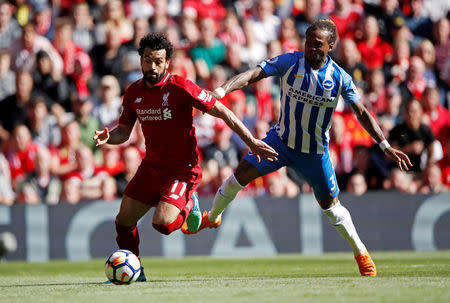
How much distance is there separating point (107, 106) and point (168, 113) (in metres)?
6.35

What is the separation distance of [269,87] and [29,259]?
17.5ft

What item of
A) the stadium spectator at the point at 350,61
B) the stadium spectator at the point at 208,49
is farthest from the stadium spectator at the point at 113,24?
the stadium spectator at the point at 350,61

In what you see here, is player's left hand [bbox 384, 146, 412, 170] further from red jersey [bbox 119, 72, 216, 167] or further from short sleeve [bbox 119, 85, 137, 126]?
short sleeve [bbox 119, 85, 137, 126]

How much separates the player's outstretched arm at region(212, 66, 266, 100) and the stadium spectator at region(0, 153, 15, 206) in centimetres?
630

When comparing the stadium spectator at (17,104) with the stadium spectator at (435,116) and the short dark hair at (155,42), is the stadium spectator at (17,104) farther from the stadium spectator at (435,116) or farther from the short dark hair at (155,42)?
the stadium spectator at (435,116)

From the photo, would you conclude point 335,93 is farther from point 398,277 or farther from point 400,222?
point 400,222

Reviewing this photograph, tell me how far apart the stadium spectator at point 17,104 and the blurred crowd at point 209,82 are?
0.07 ft

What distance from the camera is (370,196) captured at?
12.5 meters

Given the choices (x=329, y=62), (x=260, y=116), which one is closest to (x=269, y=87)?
(x=260, y=116)

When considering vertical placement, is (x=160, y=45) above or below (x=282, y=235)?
above

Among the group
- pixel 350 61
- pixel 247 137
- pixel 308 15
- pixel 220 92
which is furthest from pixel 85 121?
→ pixel 247 137

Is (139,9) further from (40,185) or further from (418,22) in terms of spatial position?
(418,22)

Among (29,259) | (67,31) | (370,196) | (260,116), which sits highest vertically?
(67,31)

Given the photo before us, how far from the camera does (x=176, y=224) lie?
7.57 m
